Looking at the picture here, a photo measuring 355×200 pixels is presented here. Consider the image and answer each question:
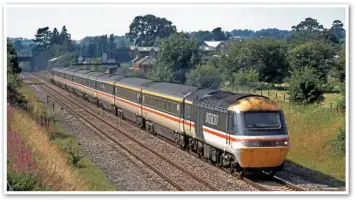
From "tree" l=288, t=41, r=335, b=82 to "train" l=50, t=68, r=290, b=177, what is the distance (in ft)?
86.8

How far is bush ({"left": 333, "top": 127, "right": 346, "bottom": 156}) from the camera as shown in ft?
78.7

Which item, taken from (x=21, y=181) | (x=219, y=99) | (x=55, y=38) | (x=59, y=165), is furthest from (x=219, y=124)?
(x=55, y=38)

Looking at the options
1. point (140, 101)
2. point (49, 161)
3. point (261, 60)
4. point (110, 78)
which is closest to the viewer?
point (49, 161)

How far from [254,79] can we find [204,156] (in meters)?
33.0

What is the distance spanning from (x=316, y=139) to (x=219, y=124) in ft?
21.8

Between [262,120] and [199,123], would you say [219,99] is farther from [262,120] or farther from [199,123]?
[262,120]

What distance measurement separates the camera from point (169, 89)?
31.6 meters

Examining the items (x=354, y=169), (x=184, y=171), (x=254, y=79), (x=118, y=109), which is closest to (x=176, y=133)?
(x=184, y=171)

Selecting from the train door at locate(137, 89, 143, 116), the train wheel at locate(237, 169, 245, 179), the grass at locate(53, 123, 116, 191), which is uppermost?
the train door at locate(137, 89, 143, 116)

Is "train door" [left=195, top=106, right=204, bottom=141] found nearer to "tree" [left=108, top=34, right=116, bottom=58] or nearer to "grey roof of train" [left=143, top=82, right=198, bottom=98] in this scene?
"grey roof of train" [left=143, top=82, right=198, bottom=98]

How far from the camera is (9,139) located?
2150cm

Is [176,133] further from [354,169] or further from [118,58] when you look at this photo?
[118,58]

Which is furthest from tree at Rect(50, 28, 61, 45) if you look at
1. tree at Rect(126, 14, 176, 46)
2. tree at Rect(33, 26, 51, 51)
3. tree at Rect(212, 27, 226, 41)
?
tree at Rect(212, 27, 226, 41)

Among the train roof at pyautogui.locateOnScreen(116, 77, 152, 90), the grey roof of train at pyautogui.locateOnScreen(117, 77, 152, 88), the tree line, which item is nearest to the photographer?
the train roof at pyautogui.locateOnScreen(116, 77, 152, 90)
